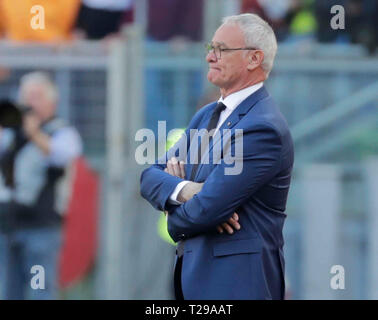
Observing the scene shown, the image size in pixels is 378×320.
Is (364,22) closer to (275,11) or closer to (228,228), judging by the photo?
(275,11)

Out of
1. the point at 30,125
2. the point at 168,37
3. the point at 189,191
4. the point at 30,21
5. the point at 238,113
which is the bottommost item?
the point at 189,191

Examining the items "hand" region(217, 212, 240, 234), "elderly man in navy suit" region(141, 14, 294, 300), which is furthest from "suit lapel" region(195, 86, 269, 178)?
"hand" region(217, 212, 240, 234)

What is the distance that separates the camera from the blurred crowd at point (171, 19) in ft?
22.7

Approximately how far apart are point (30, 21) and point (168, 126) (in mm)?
1200

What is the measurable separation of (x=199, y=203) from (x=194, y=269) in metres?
0.25

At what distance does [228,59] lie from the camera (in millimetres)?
3680

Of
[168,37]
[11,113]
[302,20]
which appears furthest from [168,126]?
[302,20]

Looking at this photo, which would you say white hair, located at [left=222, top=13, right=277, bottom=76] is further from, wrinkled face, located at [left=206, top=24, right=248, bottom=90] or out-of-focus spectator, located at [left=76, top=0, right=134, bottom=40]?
out-of-focus spectator, located at [left=76, top=0, right=134, bottom=40]

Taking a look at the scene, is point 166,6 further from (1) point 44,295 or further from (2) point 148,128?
(1) point 44,295

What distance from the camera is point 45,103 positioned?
6871 mm

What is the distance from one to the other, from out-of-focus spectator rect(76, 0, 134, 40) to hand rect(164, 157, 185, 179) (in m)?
3.47

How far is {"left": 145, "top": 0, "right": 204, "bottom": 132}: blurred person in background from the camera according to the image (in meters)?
6.92

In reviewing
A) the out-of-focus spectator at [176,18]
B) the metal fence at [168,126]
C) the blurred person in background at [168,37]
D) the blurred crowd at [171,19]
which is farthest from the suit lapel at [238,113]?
the out-of-focus spectator at [176,18]
